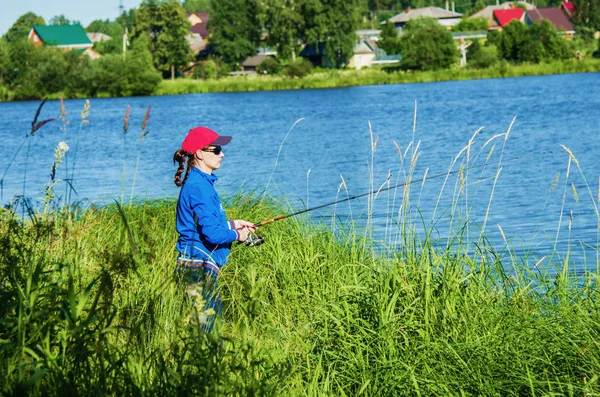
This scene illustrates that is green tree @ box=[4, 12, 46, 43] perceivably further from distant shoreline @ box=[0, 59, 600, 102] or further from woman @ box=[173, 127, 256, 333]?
woman @ box=[173, 127, 256, 333]

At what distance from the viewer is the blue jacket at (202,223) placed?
5020 mm

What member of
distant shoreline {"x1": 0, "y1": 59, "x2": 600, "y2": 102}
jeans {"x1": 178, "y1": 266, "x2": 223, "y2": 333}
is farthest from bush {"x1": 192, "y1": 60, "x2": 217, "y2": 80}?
jeans {"x1": 178, "y1": 266, "x2": 223, "y2": 333}

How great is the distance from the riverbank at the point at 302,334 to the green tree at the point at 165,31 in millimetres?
77065

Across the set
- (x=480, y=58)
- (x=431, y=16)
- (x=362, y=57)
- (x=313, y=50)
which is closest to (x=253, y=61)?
(x=313, y=50)

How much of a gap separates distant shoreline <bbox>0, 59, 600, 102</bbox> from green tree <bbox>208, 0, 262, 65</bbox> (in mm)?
15918

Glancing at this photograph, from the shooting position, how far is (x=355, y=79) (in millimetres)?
68250

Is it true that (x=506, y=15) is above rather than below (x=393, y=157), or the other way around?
above

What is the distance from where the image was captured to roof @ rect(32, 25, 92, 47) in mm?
98812

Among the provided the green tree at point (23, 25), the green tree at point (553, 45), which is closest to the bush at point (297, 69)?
the green tree at point (553, 45)

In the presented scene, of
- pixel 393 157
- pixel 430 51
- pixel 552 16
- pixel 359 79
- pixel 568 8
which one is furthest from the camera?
pixel 568 8

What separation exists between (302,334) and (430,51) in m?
69.5

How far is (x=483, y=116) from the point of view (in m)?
31.5

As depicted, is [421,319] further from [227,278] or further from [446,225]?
[446,225]

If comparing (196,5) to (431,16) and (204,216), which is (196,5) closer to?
(431,16)
